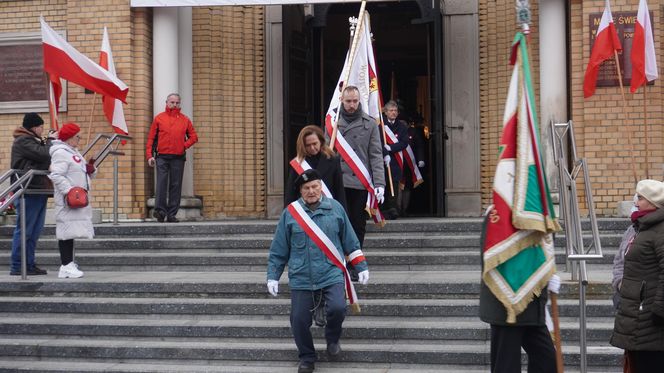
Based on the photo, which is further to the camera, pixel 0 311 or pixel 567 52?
pixel 567 52

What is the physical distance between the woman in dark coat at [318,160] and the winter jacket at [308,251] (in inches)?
35.4

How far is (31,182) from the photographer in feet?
35.8

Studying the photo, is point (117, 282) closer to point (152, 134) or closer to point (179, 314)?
point (179, 314)

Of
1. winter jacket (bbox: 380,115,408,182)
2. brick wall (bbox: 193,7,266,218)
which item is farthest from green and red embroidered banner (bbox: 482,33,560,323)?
brick wall (bbox: 193,7,266,218)

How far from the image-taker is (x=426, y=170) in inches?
623

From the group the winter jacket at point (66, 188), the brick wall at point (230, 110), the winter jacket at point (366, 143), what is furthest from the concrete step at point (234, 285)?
the brick wall at point (230, 110)

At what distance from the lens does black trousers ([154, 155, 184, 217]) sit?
42.2ft

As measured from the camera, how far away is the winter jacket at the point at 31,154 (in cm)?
1098

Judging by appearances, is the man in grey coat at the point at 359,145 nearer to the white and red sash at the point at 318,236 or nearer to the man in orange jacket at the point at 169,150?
the white and red sash at the point at 318,236

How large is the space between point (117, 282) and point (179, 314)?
923 mm

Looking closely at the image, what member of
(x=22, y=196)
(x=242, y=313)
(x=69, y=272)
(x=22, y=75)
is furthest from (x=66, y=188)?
(x=22, y=75)

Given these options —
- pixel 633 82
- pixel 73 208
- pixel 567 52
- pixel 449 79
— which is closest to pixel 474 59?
pixel 449 79

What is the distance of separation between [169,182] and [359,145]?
3622 millimetres

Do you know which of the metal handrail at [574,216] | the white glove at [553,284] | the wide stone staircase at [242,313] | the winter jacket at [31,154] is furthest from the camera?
the winter jacket at [31,154]
